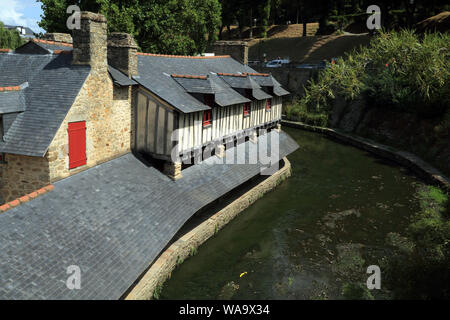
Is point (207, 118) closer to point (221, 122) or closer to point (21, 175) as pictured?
point (221, 122)

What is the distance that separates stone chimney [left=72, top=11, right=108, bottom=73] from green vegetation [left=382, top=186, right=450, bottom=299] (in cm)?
895

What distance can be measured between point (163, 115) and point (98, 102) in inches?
72.0

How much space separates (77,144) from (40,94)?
1518 millimetres

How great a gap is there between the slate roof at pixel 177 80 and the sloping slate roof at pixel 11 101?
3.07 meters

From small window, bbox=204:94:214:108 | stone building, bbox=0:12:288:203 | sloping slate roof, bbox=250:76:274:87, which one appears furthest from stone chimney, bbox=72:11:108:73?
sloping slate roof, bbox=250:76:274:87

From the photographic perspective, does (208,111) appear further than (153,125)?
Yes

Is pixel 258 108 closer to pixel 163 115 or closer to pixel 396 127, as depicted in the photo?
pixel 163 115

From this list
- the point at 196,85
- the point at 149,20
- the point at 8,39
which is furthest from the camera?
the point at 8,39

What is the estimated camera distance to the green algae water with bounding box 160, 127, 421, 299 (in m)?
9.46

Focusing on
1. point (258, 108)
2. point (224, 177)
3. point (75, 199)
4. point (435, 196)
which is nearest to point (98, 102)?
point (75, 199)

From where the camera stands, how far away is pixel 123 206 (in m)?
9.02

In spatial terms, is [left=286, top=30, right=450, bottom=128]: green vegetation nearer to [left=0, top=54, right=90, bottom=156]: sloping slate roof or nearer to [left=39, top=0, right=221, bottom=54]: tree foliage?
[left=0, top=54, right=90, bottom=156]: sloping slate roof

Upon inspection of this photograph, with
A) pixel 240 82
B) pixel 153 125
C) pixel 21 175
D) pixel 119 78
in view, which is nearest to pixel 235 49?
pixel 240 82

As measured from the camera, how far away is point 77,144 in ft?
30.5
